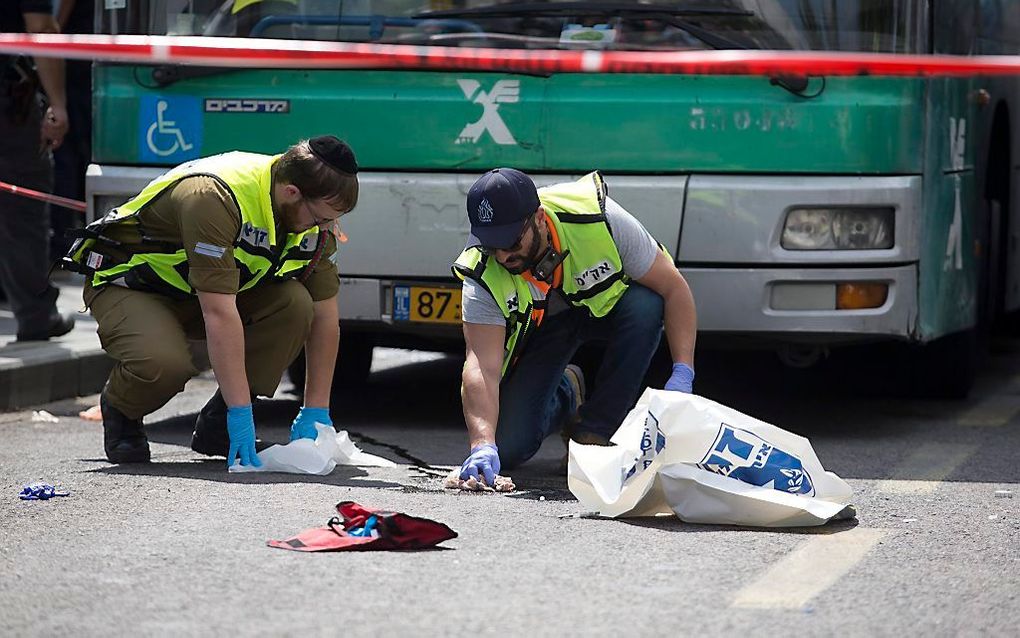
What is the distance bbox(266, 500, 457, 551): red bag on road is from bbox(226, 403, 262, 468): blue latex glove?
111 cm

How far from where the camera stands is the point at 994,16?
7570 mm

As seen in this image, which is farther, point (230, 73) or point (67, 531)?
point (230, 73)

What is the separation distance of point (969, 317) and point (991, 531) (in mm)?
2592

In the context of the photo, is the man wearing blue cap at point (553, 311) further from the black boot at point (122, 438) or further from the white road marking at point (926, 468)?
the black boot at point (122, 438)

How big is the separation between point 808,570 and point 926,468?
71.1 inches

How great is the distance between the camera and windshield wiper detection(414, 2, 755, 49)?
620 centimetres

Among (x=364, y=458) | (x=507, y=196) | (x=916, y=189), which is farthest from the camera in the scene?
(x=916, y=189)

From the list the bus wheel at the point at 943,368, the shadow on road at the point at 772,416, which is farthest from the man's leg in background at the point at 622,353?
the bus wheel at the point at 943,368

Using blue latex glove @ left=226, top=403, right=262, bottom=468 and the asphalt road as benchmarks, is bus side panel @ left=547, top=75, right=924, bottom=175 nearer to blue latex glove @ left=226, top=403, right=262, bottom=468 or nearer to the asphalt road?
the asphalt road

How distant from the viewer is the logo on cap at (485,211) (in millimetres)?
5090

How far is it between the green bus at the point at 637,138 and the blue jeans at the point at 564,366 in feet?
1.79

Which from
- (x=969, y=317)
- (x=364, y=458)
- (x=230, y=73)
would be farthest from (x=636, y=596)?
(x=969, y=317)

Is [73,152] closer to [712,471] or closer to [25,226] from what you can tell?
[25,226]

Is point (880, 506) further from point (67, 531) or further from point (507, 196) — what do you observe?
point (67, 531)
